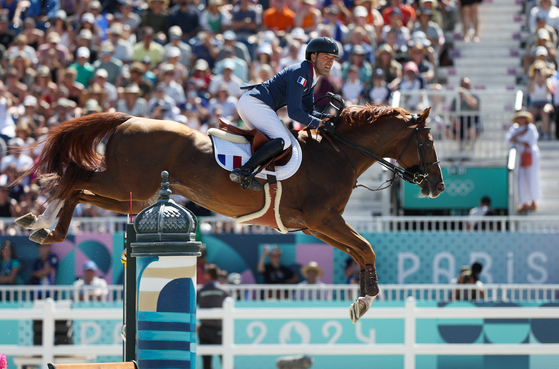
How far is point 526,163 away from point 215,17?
279 inches

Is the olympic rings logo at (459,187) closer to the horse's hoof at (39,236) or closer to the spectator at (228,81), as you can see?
the spectator at (228,81)

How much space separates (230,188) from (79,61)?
943 centimetres

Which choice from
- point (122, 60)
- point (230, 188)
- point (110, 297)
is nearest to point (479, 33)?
point (122, 60)

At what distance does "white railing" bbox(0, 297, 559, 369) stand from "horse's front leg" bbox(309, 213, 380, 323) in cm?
202

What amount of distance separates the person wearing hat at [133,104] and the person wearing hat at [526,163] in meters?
6.16

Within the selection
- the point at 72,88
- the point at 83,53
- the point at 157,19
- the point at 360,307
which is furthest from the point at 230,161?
the point at 157,19

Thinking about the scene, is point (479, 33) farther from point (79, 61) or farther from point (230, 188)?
point (230, 188)

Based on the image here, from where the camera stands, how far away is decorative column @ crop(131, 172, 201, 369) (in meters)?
4.74

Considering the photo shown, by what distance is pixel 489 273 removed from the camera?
11.5m

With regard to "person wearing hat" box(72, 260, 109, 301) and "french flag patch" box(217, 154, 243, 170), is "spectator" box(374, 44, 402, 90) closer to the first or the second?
"person wearing hat" box(72, 260, 109, 301)

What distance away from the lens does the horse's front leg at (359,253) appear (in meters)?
6.87

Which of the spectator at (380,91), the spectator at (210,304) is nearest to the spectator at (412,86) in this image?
the spectator at (380,91)

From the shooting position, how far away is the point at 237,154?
22.2ft

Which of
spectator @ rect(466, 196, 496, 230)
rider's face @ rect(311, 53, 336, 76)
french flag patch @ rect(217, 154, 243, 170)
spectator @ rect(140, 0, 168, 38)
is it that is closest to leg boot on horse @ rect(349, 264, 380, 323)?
french flag patch @ rect(217, 154, 243, 170)
